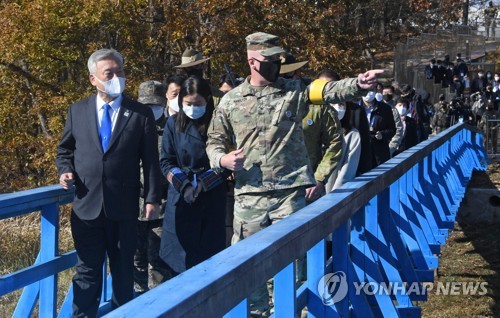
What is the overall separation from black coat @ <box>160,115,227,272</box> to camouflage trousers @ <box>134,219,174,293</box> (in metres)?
0.37

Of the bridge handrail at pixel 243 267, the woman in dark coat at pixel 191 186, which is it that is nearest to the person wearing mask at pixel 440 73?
the woman in dark coat at pixel 191 186

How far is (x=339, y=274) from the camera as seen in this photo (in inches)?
183

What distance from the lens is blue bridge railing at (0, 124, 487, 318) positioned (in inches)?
101

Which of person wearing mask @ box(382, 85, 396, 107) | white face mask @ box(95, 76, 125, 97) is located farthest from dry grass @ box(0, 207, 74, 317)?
person wearing mask @ box(382, 85, 396, 107)

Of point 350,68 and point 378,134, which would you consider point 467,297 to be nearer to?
point 378,134

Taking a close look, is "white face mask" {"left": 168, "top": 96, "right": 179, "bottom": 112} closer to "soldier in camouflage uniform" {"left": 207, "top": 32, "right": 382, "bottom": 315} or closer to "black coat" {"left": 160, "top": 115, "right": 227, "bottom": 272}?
"black coat" {"left": 160, "top": 115, "right": 227, "bottom": 272}

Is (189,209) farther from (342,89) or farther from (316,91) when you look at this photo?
(342,89)

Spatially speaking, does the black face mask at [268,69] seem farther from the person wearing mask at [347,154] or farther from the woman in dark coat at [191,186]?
the person wearing mask at [347,154]

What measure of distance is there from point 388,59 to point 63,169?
4147 cm

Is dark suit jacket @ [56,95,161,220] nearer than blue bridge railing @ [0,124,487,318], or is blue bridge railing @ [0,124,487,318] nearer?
blue bridge railing @ [0,124,487,318]

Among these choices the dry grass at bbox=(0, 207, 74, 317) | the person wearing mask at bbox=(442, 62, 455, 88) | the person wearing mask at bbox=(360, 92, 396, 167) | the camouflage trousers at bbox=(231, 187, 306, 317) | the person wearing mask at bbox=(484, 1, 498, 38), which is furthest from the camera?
the person wearing mask at bbox=(484, 1, 498, 38)

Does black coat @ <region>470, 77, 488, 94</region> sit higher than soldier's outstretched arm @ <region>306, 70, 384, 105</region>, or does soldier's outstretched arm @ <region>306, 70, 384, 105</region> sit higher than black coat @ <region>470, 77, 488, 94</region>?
soldier's outstretched arm @ <region>306, 70, 384, 105</region>

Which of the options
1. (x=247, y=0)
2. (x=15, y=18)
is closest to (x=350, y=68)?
(x=247, y=0)

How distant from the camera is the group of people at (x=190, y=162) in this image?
5.20 m
